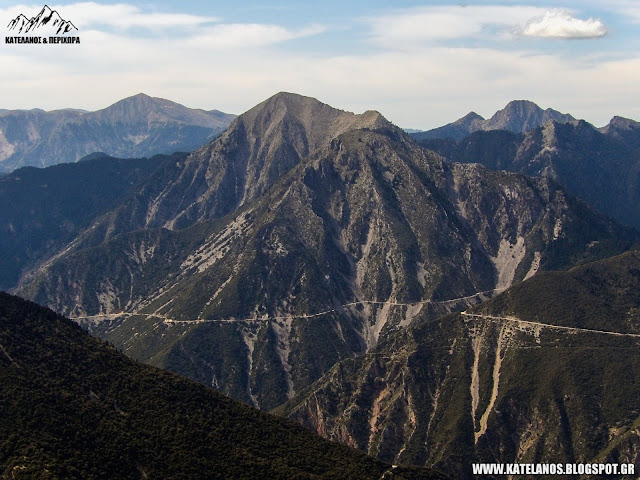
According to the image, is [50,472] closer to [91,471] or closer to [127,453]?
[91,471]

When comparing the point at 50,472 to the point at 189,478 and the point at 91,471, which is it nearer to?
the point at 91,471

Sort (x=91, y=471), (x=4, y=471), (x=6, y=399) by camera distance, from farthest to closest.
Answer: (x=6, y=399) → (x=91, y=471) → (x=4, y=471)

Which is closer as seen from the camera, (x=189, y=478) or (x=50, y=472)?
(x=50, y=472)

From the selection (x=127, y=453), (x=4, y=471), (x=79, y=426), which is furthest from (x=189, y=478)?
(x=4, y=471)

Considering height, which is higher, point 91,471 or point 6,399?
point 6,399

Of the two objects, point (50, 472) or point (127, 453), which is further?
point (127, 453)

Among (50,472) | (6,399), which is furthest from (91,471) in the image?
(6,399)

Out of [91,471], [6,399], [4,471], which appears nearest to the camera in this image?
[4,471]

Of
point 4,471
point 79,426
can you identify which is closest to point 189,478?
point 79,426
